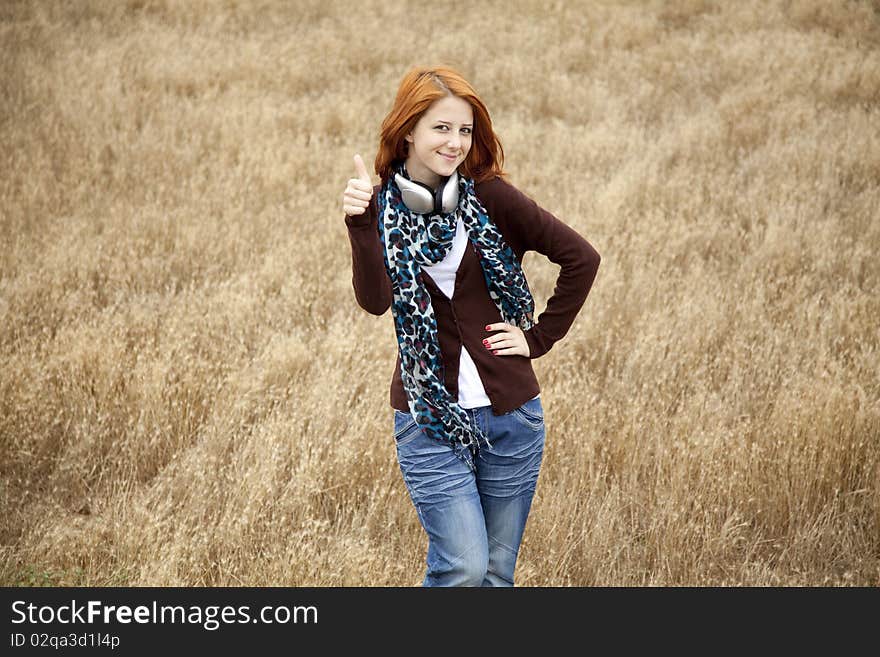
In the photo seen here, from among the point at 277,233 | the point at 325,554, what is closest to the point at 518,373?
the point at 325,554

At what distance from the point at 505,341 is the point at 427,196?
0.50 m

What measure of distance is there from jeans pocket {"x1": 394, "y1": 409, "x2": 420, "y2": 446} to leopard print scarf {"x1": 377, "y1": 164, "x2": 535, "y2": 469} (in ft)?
0.16

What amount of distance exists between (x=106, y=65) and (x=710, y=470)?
9.87 metres

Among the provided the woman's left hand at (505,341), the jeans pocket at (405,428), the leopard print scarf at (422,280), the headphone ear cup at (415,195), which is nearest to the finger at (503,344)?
the woman's left hand at (505,341)

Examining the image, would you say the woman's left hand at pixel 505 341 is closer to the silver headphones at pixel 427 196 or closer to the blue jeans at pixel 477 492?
the blue jeans at pixel 477 492

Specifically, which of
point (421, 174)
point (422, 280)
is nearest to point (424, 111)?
point (421, 174)

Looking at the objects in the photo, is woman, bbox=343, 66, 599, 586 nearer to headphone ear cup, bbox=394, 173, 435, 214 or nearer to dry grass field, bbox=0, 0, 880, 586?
headphone ear cup, bbox=394, 173, 435, 214

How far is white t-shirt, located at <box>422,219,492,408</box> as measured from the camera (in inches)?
96.2

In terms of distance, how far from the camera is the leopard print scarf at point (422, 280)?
2.38 meters

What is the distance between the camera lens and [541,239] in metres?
2.48

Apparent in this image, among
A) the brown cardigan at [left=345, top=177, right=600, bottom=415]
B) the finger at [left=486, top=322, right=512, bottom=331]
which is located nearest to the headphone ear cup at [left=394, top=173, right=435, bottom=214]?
the brown cardigan at [left=345, top=177, right=600, bottom=415]

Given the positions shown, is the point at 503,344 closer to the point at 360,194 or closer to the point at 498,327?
the point at 498,327

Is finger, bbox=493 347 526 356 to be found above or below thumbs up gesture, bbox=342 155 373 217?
below
